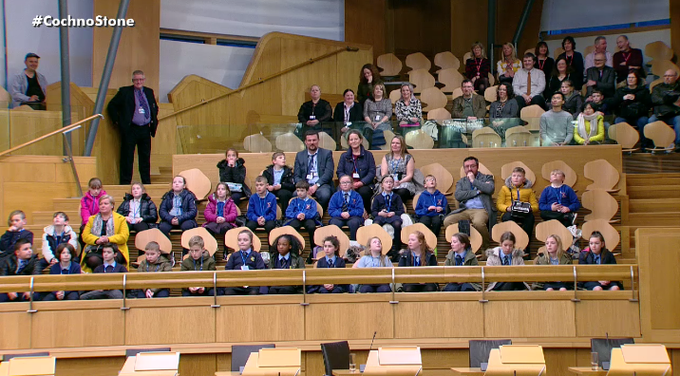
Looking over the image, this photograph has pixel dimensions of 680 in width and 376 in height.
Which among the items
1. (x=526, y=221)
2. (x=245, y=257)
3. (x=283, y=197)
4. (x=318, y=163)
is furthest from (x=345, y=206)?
(x=526, y=221)

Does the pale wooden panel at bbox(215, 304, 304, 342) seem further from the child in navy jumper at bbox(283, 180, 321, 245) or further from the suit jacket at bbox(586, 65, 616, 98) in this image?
the suit jacket at bbox(586, 65, 616, 98)

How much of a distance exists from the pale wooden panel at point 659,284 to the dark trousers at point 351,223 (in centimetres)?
284

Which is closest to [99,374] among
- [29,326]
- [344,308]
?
[29,326]

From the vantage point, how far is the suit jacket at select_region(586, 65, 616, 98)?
12.0 metres

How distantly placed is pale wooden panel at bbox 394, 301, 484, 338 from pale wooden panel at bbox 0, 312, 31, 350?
120 inches

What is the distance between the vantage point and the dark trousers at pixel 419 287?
305 inches

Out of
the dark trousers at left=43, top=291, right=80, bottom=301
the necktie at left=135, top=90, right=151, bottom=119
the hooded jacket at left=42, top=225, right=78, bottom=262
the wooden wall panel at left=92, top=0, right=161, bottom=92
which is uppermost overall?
the wooden wall panel at left=92, top=0, right=161, bottom=92

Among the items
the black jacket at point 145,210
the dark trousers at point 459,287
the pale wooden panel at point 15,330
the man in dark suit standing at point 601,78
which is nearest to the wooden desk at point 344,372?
the dark trousers at point 459,287

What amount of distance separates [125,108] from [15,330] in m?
4.51

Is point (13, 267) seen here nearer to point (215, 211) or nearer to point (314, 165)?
point (215, 211)

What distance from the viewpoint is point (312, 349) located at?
24.3 ft

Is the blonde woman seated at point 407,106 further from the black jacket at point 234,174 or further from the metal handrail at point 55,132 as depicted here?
the metal handrail at point 55,132

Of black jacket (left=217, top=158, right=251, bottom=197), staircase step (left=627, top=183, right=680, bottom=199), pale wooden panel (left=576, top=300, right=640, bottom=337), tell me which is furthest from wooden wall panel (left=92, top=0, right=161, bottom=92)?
pale wooden panel (left=576, top=300, right=640, bottom=337)

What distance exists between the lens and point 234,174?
1014cm
